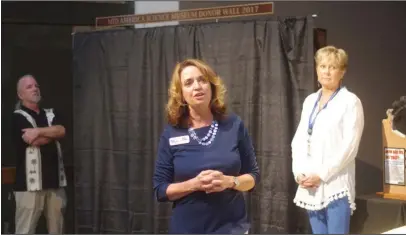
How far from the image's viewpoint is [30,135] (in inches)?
161

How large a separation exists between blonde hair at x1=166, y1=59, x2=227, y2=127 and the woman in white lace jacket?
1.26 m

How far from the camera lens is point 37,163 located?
4125 mm

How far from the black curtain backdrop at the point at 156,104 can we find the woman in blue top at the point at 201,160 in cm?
174

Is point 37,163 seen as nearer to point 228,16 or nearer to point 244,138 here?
point 228,16

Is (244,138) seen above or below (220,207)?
above

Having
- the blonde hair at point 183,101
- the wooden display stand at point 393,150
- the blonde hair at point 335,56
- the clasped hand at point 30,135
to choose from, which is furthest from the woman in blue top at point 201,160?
the clasped hand at point 30,135

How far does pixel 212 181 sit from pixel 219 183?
0.10 ft

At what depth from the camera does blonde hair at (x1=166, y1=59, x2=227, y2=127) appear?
2.10 metres

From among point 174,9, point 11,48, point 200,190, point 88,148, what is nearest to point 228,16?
point 174,9

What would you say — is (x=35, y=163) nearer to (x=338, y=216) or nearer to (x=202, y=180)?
(x=338, y=216)

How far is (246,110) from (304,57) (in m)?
0.54

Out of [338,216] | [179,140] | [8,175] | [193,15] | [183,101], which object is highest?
[193,15]

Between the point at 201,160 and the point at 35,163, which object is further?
the point at 35,163

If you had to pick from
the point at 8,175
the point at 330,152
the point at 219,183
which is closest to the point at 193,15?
the point at 330,152
